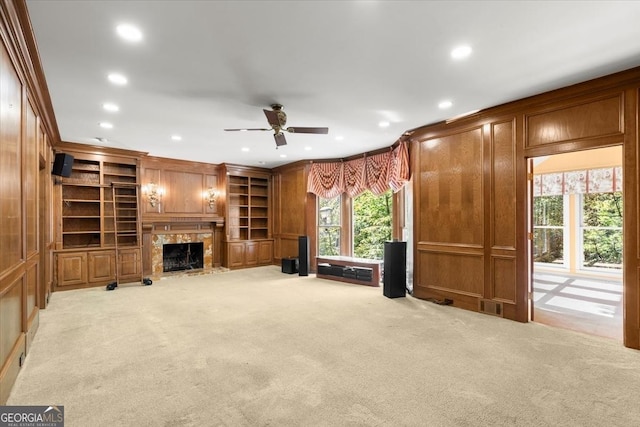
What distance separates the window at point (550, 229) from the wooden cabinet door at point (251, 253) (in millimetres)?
6966

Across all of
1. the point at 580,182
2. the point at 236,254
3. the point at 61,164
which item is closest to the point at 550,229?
the point at 580,182

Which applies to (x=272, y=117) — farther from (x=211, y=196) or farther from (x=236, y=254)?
(x=236, y=254)

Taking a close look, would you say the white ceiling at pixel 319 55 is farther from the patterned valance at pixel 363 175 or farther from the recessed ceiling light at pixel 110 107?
the patterned valance at pixel 363 175

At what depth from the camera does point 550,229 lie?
7762mm

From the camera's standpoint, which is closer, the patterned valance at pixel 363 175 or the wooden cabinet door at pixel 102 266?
the patterned valance at pixel 363 175

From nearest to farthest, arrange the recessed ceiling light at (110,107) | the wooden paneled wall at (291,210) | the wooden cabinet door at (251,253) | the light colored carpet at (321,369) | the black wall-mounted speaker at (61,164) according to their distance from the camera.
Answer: the light colored carpet at (321,369)
the recessed ceiling light at (110,107)
the black wall-mounted speaker at (61,164)
the wooden paneled wall at (291,210)
the wooden cabinet door at (251,253)

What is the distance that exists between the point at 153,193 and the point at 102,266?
6.39 ft

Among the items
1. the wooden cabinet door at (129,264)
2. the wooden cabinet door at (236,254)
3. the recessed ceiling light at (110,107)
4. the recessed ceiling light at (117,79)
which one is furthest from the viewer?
the wooden cabinet door at (236,254)

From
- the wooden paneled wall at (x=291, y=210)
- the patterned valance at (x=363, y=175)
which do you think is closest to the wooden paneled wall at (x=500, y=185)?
the patterned valance at (x=363, y=175)

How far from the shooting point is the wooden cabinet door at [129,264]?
634 cm

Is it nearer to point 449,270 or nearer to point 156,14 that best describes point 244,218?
point 449,270

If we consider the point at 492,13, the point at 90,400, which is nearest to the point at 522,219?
the point at 492,13

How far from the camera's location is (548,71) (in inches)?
125

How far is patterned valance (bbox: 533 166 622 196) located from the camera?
261 inches
